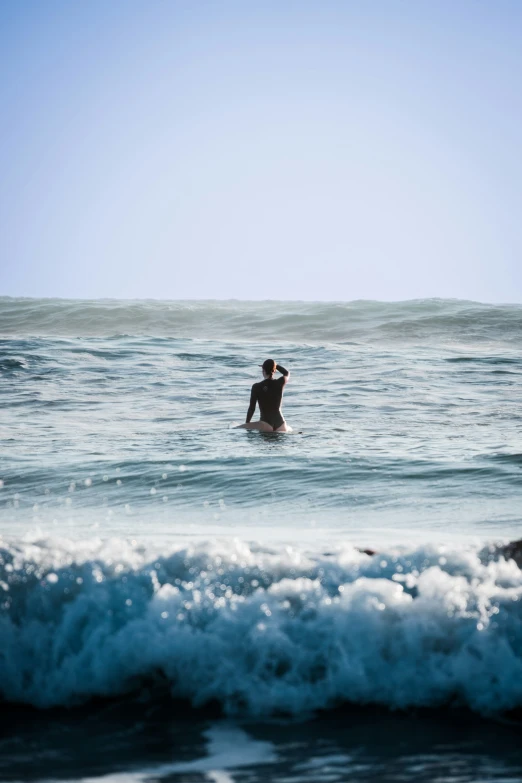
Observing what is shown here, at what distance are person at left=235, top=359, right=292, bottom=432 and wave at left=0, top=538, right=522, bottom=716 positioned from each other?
25.5ft

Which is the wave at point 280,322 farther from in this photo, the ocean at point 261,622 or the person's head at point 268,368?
the ocean at point 261,622

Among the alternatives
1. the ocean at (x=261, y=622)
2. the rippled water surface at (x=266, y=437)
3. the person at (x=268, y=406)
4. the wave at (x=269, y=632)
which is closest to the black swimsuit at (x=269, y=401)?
the person at (x=268, y=406)

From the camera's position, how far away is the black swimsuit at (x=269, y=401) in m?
12.8

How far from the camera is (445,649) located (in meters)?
4.20

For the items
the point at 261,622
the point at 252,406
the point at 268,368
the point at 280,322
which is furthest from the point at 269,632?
the point at 280,322

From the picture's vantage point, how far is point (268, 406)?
42.4ft

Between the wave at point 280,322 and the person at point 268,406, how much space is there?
12751 millimetres

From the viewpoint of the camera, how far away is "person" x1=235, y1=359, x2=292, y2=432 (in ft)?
41.3

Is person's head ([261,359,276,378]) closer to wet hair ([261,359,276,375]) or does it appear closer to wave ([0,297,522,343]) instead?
wet hair ([261,359,276,375])

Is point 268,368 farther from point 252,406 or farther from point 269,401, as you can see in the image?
point 252,406

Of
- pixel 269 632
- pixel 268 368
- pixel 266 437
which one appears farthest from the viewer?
pixel 268 368

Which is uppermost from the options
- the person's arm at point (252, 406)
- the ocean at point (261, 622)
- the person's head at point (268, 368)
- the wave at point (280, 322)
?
the wave at point (280, 322)

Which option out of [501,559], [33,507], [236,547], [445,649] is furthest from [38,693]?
[33,507]

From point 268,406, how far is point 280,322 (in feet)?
58.4
